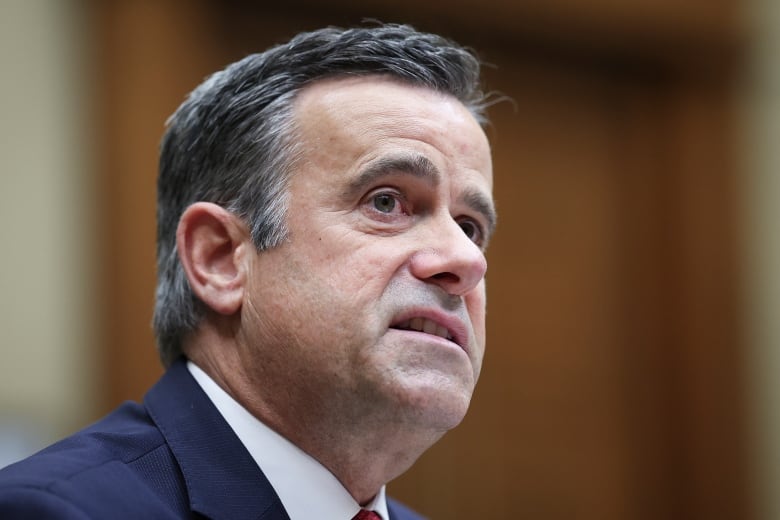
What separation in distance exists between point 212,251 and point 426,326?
508mm

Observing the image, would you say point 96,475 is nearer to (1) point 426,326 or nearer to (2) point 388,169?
(1) point 426,326

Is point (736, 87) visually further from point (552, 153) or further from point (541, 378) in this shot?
point (541, 378)

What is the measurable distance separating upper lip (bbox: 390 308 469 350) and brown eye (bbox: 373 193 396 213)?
23cm

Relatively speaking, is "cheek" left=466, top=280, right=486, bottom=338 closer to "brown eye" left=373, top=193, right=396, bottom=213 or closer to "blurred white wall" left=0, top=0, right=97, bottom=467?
"brown eye" left=373, top=193, right=396, bottom=213

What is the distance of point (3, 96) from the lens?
4391 mm

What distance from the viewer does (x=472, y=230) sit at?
246cm

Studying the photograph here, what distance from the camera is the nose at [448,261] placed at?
2.15 m

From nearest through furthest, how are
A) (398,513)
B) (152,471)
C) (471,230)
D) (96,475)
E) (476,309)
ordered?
(96,475), (152,471), (476,309), (471,230), (398,513)

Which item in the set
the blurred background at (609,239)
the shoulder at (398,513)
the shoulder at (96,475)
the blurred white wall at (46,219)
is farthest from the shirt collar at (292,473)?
the blurred background at (609,239)

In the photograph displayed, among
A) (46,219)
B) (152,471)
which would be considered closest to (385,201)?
(152,471)

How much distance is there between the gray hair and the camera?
2297 millimetres

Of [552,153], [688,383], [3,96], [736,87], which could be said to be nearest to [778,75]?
[736,87]

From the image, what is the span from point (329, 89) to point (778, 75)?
429 cm

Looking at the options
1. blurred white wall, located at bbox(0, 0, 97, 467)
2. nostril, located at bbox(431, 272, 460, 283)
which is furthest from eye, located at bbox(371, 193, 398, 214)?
blurred white wall, located at bbox(0, 0, 97, 467)
